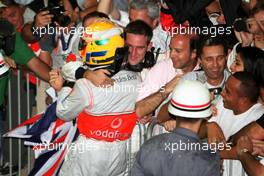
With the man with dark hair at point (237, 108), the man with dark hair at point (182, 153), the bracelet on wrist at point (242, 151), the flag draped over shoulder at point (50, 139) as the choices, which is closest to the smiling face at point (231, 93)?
the man with dark hair at point (237, 108)

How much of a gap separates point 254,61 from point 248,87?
0.59m

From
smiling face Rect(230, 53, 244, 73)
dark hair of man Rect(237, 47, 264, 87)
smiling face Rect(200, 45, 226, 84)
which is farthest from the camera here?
smiling face Rect(200, 45, 226, 84)

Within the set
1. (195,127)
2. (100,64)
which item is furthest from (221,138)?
(100,64)

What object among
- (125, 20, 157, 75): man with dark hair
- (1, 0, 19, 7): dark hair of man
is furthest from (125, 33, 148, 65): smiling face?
(1, 0, 19, 7): dark hair of man

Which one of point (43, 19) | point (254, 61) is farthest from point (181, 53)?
point (43, 19)

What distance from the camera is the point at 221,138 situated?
20.3ft

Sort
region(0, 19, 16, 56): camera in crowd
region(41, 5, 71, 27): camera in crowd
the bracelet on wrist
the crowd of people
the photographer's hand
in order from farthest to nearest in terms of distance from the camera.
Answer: region(41, 5, 71, 27): camera in crowd
the photographer's hand
region(0, 19, 16, 56): camera in crowd
the bracelet on wrist
the crowd of people

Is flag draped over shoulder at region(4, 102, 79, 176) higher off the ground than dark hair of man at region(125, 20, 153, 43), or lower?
lower

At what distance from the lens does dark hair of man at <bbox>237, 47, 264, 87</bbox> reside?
660 cm

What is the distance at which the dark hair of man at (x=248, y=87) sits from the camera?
20.2ft

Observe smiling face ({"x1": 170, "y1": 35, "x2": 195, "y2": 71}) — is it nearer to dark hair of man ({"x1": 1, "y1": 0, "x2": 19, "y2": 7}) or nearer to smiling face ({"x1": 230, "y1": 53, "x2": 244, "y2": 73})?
smiling face ({"x1": 230, "y1": 53, "x2": 244, "y2": 73})

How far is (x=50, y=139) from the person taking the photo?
7.27 m

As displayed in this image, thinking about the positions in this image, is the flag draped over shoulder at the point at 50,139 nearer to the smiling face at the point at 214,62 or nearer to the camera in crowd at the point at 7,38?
the camera in crowd at the point at 7,38

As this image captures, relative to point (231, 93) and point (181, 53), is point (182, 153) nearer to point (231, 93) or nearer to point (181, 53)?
point (231, 93)
